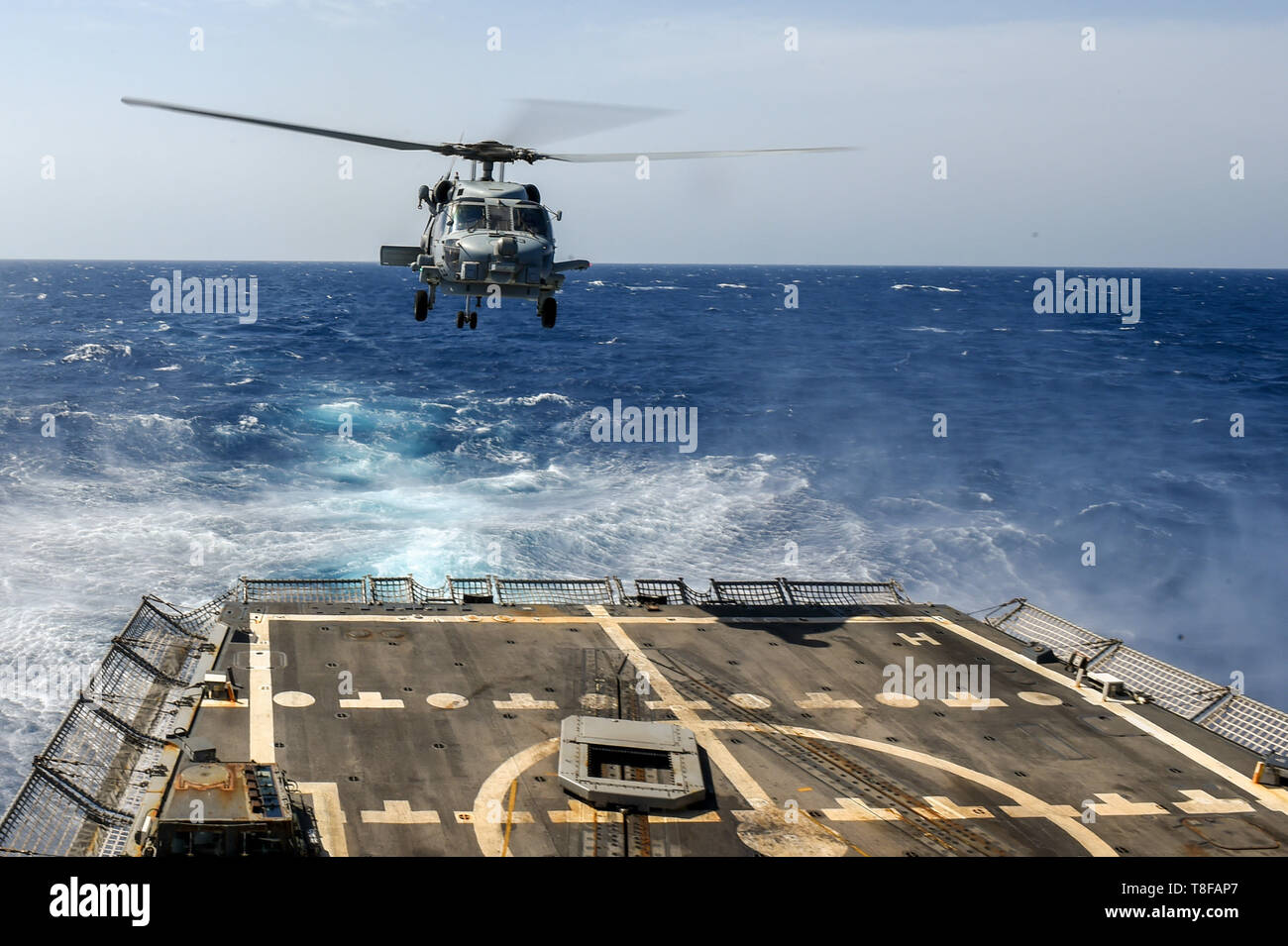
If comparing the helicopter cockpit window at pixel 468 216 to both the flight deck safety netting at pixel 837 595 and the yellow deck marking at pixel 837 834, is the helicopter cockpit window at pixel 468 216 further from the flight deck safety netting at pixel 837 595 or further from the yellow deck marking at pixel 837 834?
the yellow deck marking at pixel 837 834

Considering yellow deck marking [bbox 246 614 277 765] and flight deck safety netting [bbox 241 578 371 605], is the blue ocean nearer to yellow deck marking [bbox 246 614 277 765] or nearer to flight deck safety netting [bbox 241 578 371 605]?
flight deck safety netting [bbox 241 578 371 605]

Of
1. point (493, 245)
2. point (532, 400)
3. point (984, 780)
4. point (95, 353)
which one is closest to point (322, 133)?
point (493, 245)

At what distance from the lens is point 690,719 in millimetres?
31078

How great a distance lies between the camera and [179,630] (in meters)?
36.7

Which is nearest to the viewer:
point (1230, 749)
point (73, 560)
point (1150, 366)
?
point (1230, 749)

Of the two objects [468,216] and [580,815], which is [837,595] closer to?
[468,216]

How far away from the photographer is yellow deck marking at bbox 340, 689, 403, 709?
30.7 meters

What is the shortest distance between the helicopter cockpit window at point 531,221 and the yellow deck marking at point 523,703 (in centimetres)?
1358

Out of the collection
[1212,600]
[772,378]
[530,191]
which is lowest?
[1212,600]

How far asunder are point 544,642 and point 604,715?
5.95 m

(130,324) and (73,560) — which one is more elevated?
(130,324)

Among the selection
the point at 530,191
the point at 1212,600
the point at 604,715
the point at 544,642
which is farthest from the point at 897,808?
the point at 1212,600

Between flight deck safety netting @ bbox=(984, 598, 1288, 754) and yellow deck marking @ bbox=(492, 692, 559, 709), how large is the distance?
56.8 feet
